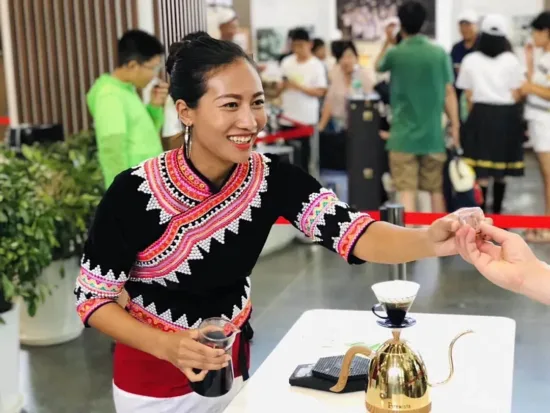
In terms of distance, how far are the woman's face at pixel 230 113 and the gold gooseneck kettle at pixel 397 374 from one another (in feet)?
1.46

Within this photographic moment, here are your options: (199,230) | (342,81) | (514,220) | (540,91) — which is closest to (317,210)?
(199,230)

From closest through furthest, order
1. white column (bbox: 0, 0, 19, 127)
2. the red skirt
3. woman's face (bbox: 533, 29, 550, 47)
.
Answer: the red skirt → woman's face (bbox: 533, 29, 550, 47) → white column (bbox: 0, 0, 19, 127)

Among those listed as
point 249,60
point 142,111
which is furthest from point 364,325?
point 142,111

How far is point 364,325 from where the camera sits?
6.98 feet

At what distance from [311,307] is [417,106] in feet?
5.57

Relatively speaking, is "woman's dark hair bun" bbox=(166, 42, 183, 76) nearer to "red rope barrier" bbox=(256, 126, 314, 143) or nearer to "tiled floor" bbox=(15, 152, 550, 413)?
"tiled floor" bbox=(15, 152, 550, 413)

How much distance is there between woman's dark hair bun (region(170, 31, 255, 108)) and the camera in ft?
5.57

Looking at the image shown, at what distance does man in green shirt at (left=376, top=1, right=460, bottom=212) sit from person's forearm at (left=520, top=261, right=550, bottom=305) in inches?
146

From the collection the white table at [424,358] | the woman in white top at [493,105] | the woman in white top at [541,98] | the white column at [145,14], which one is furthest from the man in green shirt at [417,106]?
the white table at [424,358]

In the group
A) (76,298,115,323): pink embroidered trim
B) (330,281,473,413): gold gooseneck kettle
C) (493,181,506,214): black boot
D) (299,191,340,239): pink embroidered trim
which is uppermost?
(299,191,340,239): pink embroidered trim

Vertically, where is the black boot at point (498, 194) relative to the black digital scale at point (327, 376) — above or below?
below

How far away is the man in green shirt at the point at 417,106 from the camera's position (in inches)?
207

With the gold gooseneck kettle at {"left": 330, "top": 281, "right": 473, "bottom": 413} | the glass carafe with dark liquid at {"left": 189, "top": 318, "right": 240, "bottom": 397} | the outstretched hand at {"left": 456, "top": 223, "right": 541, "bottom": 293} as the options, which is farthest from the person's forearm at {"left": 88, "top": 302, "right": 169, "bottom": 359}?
the outstretched hand at {"left": 456, "top": 223, "right": 541, "bottom": 293}

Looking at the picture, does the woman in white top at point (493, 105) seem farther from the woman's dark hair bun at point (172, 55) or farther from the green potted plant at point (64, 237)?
the woman's dark hair bun at point (172, 55)
